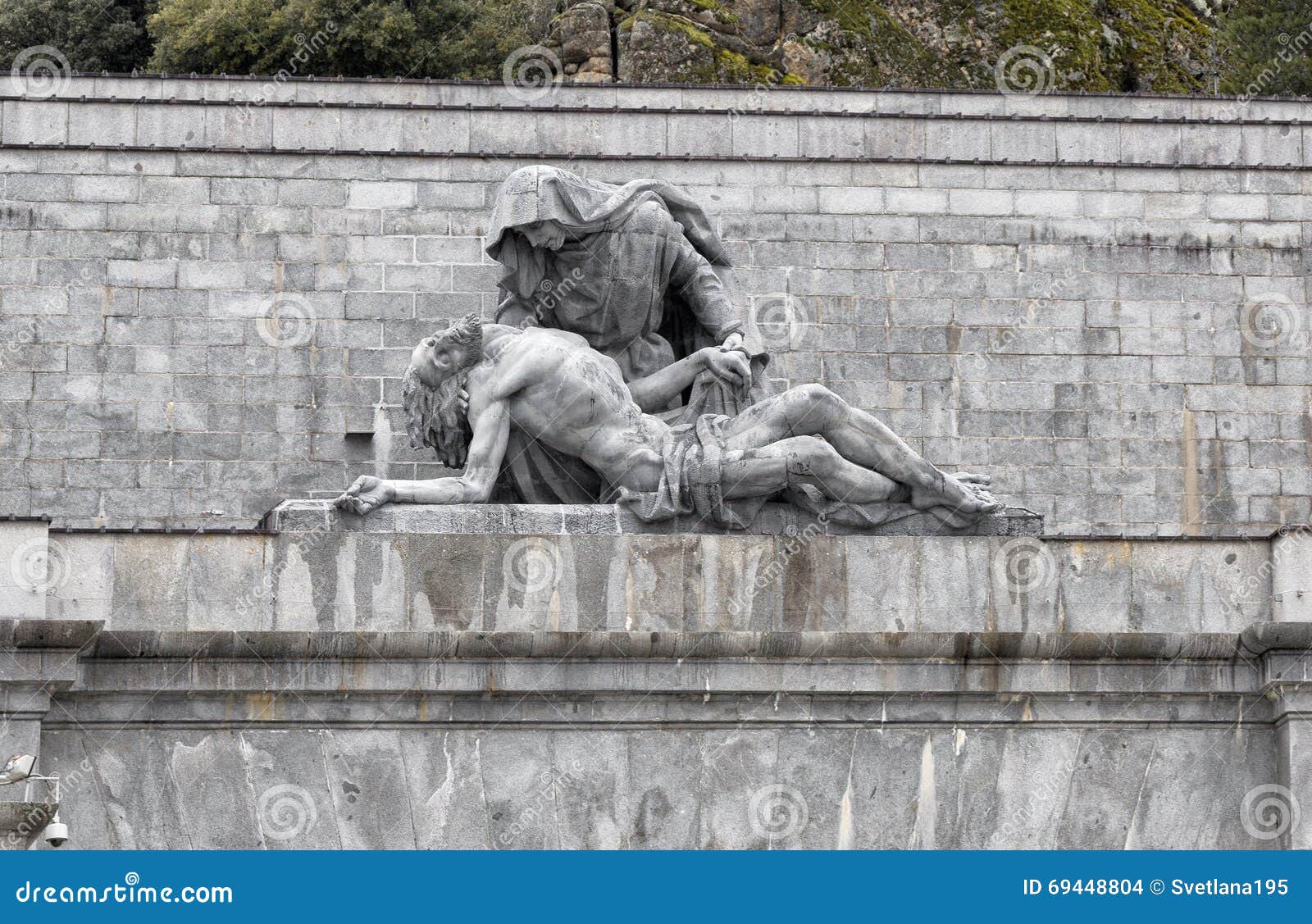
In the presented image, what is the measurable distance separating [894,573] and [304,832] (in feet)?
14.2

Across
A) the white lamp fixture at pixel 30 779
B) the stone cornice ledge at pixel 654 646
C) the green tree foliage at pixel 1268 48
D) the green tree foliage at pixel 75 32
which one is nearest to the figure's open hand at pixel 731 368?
the stone cornice ledge at pixel 654 646

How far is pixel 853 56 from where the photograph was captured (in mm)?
38844

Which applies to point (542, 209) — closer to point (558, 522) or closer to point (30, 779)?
point (558, 522)

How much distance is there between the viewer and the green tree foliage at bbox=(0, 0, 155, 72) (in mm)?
43688

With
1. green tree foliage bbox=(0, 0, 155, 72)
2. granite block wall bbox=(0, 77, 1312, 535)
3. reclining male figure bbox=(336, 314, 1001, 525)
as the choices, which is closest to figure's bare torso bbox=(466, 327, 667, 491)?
reclining male figure bbox=(336, 314, 1001, 525)

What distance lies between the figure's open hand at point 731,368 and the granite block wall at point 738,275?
153 inches

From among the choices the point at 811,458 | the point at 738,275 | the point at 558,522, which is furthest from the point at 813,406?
the point at 738,275

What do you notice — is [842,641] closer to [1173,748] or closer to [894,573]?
[894,573]

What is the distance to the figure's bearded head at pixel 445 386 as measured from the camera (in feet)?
70.2

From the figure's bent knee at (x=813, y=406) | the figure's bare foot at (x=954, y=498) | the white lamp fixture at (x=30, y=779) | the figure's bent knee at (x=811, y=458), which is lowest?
the white lamp fixture at (x=30, y=779)

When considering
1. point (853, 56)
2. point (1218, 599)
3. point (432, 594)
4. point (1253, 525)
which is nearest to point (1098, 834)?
point (1218, 599)

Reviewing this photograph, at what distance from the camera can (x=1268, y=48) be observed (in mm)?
39781

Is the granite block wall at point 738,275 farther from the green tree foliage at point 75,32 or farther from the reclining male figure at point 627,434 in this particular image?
the green tree foliage at point 75,32

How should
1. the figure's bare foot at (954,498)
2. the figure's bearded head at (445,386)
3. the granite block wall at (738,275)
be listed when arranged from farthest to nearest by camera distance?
the granite block wall at (738,275), the figure's bearded head at (445,386), the figure's bare foot at (954,498)
